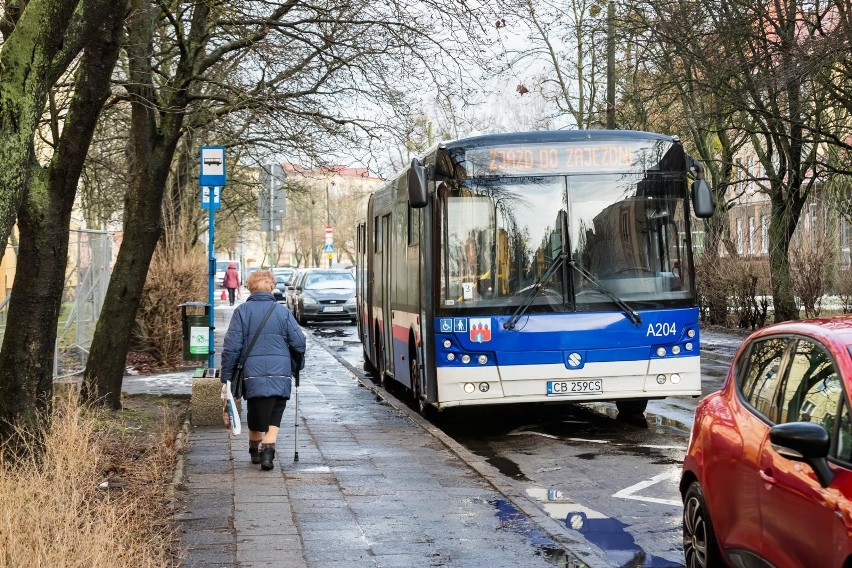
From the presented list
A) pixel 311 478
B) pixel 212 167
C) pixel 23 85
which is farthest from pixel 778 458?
pixel 212 167

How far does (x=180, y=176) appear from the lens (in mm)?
30484

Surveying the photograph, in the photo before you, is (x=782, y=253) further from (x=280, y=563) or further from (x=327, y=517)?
(x=280, y=563)

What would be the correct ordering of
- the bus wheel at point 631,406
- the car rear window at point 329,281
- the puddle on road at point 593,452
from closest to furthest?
the puddle on road at point 593,452 → the bus wheel at point 631,406 → the car rear window at point 329,281

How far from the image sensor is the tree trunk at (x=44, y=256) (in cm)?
948

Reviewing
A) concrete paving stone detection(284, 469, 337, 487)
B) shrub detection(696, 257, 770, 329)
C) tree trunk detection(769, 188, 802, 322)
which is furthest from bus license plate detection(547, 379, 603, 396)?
shrub detection(696, 257, 770, 329)

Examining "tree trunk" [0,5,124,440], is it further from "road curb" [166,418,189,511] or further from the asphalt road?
the asphalt road

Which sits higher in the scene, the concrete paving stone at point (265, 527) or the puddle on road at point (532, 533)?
the concrete paving stone at point (265, 527)

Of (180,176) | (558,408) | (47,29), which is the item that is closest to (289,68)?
(558,408)

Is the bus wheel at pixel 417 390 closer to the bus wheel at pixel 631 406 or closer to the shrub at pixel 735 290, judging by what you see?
the bus wheel at pixel 631 406

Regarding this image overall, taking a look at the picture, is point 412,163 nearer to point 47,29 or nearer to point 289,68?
point 289,68

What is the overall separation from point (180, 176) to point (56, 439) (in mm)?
22392

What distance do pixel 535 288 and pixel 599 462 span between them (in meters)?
2.13

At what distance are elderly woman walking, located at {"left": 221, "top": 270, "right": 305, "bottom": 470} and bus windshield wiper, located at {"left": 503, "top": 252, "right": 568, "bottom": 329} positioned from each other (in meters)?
2.74

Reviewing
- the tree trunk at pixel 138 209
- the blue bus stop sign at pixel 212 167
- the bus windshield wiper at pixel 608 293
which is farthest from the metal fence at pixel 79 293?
the bus windshield wiper at pixel 608 293
